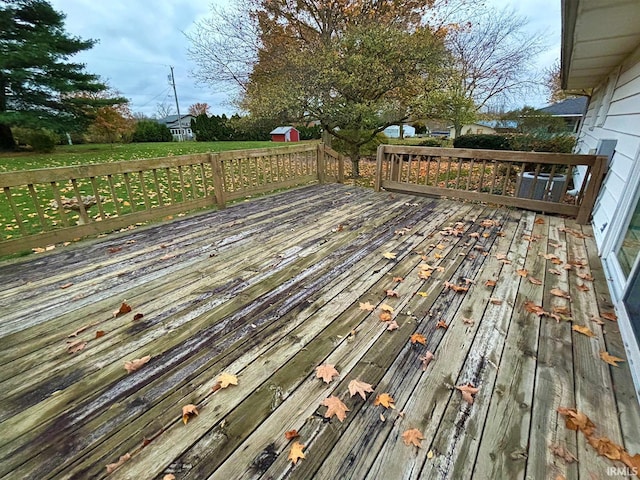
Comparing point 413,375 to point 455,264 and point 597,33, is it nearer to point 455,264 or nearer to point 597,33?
point 455,264

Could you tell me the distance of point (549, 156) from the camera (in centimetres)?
380

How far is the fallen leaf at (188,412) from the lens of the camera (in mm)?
1302

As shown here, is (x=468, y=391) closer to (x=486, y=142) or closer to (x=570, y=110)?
(x=486, y=142)

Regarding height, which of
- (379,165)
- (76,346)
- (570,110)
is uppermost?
(570,110)

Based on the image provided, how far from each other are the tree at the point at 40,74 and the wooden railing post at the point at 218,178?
1273cm

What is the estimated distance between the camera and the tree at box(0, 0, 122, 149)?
11164 millimetres

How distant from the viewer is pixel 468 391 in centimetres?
142

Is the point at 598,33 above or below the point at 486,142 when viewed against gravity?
above

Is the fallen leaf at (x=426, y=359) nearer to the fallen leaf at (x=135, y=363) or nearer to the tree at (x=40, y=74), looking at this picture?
the fallen leaf at (x=135, y=363)

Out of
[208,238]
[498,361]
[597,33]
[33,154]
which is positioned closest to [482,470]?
[498,361]

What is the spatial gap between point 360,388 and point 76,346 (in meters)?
1.72

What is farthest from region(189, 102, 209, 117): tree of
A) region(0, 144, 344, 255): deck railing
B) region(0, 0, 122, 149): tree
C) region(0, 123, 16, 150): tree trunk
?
region(0, 144, 344, 255): deck railing

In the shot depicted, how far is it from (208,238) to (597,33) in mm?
5005

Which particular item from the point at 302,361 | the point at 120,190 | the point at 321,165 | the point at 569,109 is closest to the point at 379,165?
the point at 321,165
